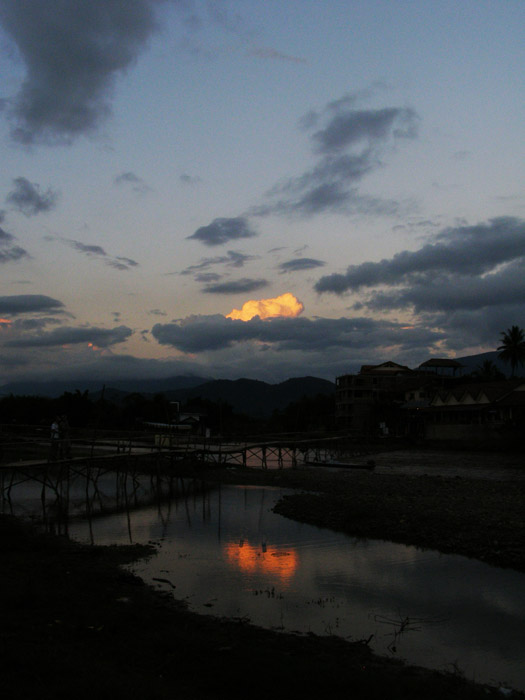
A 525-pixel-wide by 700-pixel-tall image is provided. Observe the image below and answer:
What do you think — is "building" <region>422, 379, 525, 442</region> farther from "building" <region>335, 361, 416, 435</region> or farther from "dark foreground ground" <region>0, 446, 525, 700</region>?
"dark foreground ground" <region>0, 446, 525, 700</region>

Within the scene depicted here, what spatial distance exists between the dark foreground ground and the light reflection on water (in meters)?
0.98

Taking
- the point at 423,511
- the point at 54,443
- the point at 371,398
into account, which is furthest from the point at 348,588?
the point at 371,398

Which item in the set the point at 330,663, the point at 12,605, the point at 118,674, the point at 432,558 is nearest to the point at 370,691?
the point at 330,663

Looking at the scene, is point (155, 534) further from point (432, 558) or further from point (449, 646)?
point (449, 646)

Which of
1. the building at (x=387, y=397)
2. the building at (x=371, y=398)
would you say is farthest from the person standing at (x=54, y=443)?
the building at (x=371, y=398)

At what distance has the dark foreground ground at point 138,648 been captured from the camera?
21.8 feet

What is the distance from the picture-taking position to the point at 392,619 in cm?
1102

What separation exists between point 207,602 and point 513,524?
1036 cm

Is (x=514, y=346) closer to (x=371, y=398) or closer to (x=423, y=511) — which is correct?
(x=371, y=398)

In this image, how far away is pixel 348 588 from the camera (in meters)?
13.0

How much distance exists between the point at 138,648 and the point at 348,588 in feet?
20.6

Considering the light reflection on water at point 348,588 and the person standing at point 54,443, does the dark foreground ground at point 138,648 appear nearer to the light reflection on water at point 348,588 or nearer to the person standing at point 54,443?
the light reflection on water at point 348,588

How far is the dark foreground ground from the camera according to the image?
664cm

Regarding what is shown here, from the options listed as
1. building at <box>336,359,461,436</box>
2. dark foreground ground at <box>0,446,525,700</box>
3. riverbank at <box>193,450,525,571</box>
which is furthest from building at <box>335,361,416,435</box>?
dark foreground ground at <box>0,446,525,700</box>
